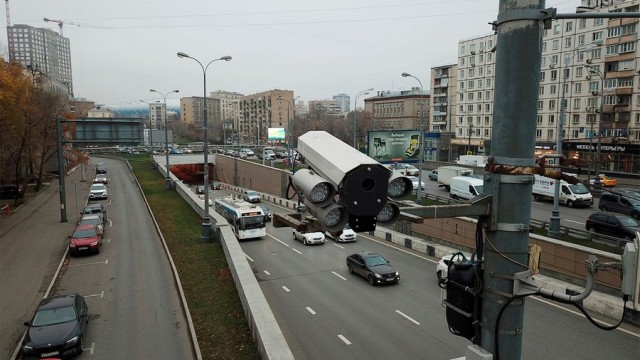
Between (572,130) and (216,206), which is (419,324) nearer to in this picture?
(216,206)

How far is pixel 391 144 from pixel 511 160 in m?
34.0

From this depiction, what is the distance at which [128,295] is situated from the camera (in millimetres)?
16875

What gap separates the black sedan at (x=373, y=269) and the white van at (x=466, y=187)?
17138 millimetres

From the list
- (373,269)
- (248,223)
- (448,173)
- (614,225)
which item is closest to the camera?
(373,269)

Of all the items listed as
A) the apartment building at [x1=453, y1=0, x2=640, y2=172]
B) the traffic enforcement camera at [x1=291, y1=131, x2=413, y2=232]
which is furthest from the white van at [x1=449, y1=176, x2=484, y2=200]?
the traffic enforcement camera at [x1=291, y1=131, x2=413, y2=232]

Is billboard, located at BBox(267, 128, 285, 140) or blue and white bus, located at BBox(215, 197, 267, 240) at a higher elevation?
billboard, located at BBox(267, 128, 285, 140)

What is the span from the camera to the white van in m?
34.0

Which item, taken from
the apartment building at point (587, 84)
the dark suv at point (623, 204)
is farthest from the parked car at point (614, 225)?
the apartment building at point (587, 84)

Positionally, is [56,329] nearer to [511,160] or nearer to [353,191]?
[353,191]

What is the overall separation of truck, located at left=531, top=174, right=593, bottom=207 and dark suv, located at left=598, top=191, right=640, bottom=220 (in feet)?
8.17

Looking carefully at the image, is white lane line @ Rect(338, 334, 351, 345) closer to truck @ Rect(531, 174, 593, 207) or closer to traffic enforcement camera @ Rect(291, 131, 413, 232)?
traffic enforcement camera @ Rect(291, 131, 413, 232)

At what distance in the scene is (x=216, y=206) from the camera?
3769cm

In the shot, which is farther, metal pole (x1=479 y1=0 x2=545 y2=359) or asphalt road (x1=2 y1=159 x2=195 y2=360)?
asphalt road (x1=2 y1=159 x2=195 y2=360)

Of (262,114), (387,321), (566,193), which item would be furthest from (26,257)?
(262,114)
